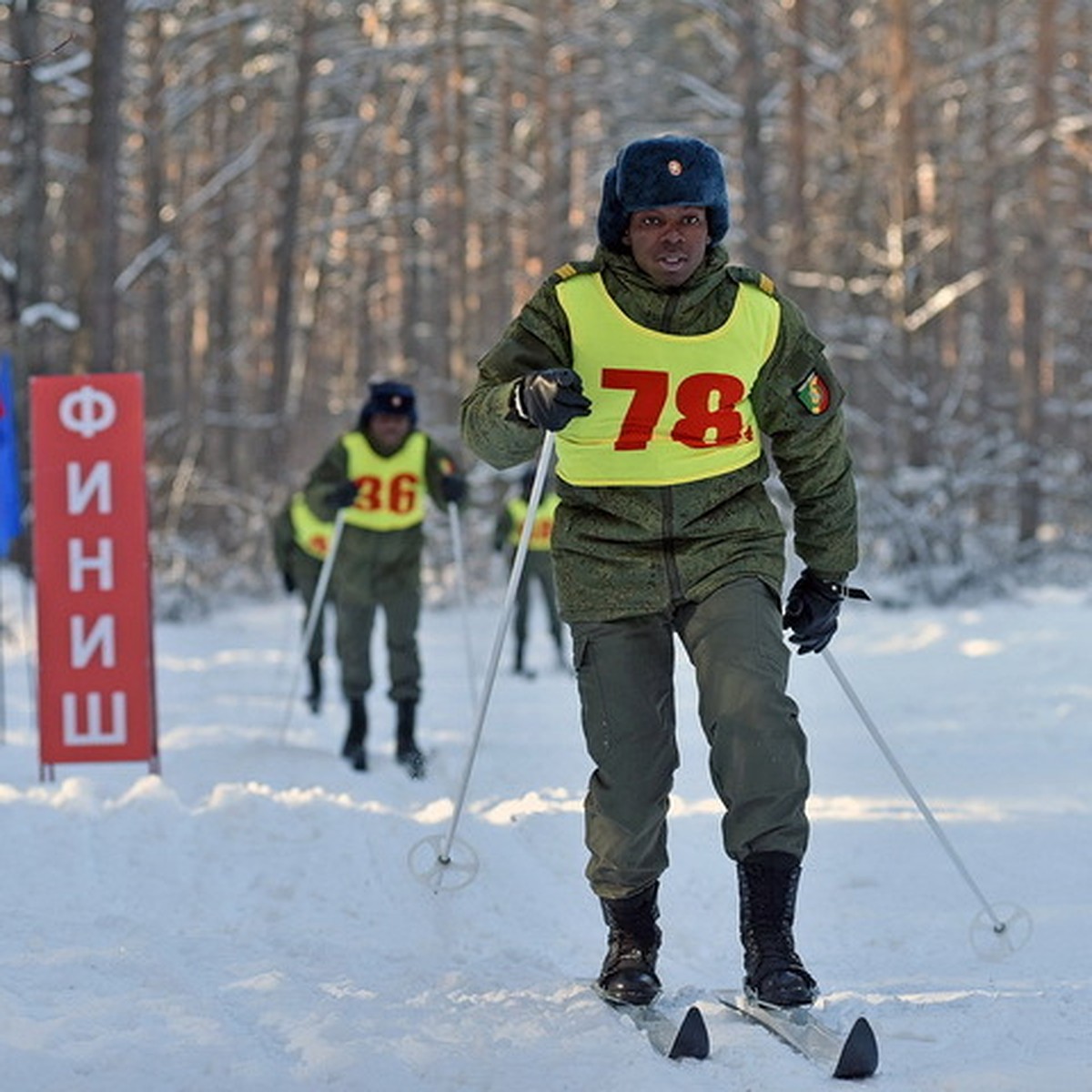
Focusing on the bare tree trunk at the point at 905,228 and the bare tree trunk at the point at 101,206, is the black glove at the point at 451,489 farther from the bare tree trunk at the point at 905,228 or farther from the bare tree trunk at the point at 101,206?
the bare tree trunk at the point at 905,228

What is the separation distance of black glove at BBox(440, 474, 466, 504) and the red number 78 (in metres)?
4.59

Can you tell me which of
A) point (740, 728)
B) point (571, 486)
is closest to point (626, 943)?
point (740, 728)

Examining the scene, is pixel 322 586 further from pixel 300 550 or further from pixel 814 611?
pixel 814 611

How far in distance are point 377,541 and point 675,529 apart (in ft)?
15.4

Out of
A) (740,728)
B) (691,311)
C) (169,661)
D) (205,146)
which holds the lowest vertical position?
(169,661)

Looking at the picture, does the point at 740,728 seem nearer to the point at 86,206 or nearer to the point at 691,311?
the point at 691,311

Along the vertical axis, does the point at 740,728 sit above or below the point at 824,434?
below

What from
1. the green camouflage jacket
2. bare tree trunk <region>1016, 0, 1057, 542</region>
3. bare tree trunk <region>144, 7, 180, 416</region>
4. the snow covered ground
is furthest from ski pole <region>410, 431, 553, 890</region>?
bare tree trunk <region>1016, 0, 1057, 542</region>

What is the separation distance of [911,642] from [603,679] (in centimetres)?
1029

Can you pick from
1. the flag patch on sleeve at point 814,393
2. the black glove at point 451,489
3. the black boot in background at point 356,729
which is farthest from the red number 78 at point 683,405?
the black boot in background at point 356,729

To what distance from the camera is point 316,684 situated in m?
11.1

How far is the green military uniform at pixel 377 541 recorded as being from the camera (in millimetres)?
8320

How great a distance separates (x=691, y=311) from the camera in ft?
12.1

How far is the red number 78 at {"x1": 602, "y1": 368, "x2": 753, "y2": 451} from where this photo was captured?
12.1 ft
